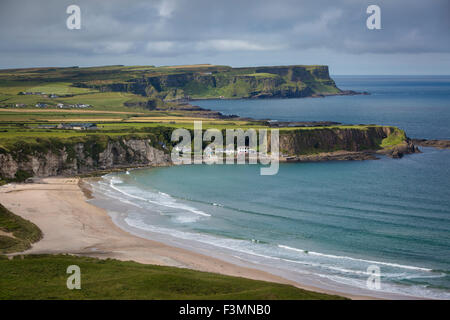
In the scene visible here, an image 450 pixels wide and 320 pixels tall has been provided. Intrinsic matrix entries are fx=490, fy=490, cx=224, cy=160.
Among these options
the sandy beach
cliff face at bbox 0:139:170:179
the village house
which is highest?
the village house

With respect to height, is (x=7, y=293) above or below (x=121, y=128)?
below

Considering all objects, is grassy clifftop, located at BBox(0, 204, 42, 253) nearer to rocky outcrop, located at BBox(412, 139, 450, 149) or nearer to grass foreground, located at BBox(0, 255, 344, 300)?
grass foreground, located at BBox(0, 255, 344, 300)

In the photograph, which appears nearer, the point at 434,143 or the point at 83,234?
the point at 83,234

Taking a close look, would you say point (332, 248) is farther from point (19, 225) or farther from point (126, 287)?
point (19, 225)

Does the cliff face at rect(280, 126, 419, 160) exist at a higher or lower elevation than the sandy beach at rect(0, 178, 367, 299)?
higher

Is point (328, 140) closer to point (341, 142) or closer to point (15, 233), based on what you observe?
point (341, 142)

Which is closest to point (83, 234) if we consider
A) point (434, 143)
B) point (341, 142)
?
point (341, 142)

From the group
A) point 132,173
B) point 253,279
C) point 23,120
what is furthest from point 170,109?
point 253,279

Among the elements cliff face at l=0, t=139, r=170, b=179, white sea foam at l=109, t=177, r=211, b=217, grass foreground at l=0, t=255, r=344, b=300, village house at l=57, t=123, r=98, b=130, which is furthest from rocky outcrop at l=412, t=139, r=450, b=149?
grass foreground at l=0, t=255, r=344, b=300
